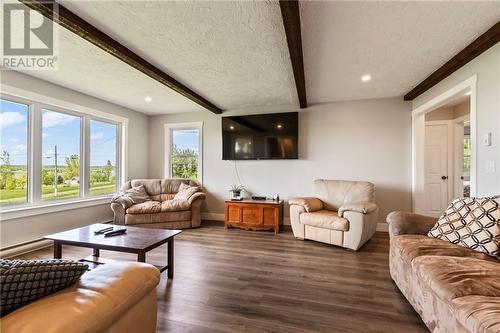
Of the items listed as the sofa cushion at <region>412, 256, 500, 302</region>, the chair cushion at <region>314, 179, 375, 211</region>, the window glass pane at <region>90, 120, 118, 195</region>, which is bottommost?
the sofa cushion at <region>412, 256, 500, 302</region>

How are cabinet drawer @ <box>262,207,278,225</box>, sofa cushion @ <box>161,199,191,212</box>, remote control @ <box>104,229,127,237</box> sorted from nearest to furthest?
remote control @ <box>104,229,127,237</box> → cabinet drawer @ <box>262,207,278,225</box> → sofa cushion @ <box>161,199,191,212</box>

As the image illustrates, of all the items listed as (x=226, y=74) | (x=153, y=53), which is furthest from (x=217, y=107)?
(x=153, y=53)

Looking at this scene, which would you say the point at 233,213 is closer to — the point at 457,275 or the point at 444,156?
the point at 457,275

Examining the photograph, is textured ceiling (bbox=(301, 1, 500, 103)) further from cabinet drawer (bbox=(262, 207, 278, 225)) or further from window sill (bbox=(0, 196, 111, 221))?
window sill (bbox=(0, 196, 111, 221))

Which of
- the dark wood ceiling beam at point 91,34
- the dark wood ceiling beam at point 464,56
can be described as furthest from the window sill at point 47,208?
the dark wood ceiling beam at point 464,56

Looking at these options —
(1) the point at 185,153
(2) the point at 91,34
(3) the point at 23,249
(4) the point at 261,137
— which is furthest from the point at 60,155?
(4) the point at 261,137

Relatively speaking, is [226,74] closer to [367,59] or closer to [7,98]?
[367,59]

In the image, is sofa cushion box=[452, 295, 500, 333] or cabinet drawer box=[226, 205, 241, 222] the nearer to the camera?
sofa cushion box=[452, 295, 500, 333]

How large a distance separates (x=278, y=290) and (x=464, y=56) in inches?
124

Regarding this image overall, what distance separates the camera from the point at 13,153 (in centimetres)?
312

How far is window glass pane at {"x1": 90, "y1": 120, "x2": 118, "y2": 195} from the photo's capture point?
4285 millimetres

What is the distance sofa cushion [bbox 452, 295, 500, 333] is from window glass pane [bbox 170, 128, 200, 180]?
468 centimetres

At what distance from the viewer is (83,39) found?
2.28 meters

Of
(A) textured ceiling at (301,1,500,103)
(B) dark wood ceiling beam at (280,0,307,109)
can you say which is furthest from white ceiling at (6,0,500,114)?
(B) dark wood ceiling beam at (280,0,307,109)
